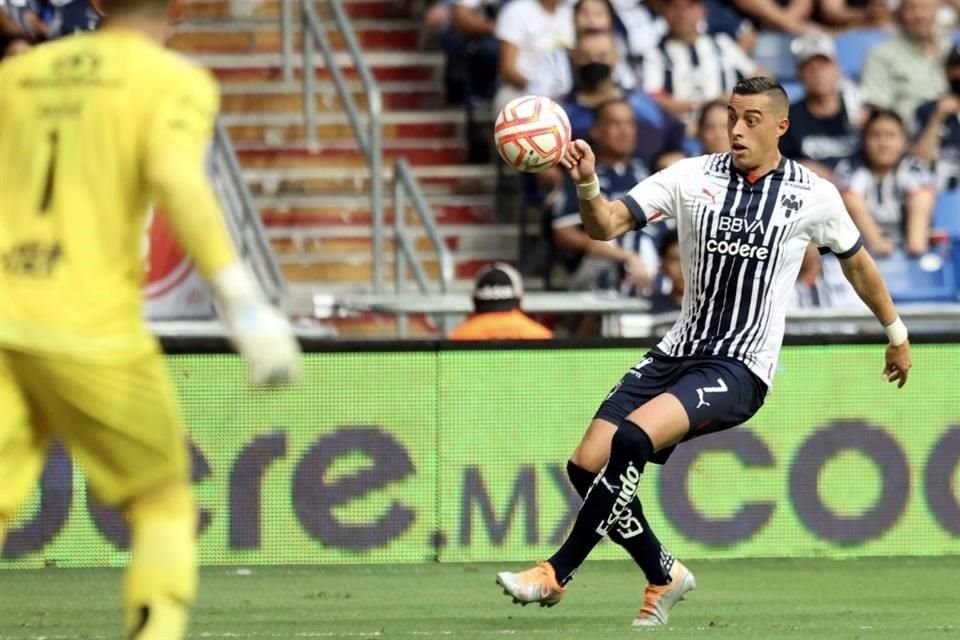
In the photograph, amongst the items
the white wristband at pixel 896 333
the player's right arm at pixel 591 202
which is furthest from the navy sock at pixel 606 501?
the white wristband at pixel 896 333

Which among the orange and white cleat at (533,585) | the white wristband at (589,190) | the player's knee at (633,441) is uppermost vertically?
the white wristband at (589,190)

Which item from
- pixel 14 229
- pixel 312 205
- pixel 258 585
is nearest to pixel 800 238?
pixel 258 585

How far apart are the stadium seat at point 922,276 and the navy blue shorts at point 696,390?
681 cm

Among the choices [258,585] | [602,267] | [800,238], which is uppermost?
[800,238]

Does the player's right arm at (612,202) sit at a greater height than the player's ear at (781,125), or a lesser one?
lesser

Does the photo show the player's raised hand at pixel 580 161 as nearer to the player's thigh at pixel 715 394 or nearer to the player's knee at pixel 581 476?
the player's thigh at pixel 715 394

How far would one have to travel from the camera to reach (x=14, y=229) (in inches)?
221

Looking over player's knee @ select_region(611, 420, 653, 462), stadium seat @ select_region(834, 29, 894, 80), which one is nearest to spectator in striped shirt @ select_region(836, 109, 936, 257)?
stadium seat @ select_region(834, 29, 894, 80)

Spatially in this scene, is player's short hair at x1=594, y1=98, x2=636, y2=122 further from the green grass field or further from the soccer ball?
the soccer ball

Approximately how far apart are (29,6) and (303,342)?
4.93m

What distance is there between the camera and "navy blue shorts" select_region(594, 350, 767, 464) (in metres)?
8.58

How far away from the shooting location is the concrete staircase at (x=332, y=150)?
16.0 metres

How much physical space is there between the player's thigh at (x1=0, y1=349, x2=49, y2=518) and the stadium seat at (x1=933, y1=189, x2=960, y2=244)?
1115cm

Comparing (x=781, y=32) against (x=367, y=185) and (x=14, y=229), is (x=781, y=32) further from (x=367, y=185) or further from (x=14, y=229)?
(x=14, y=229)
